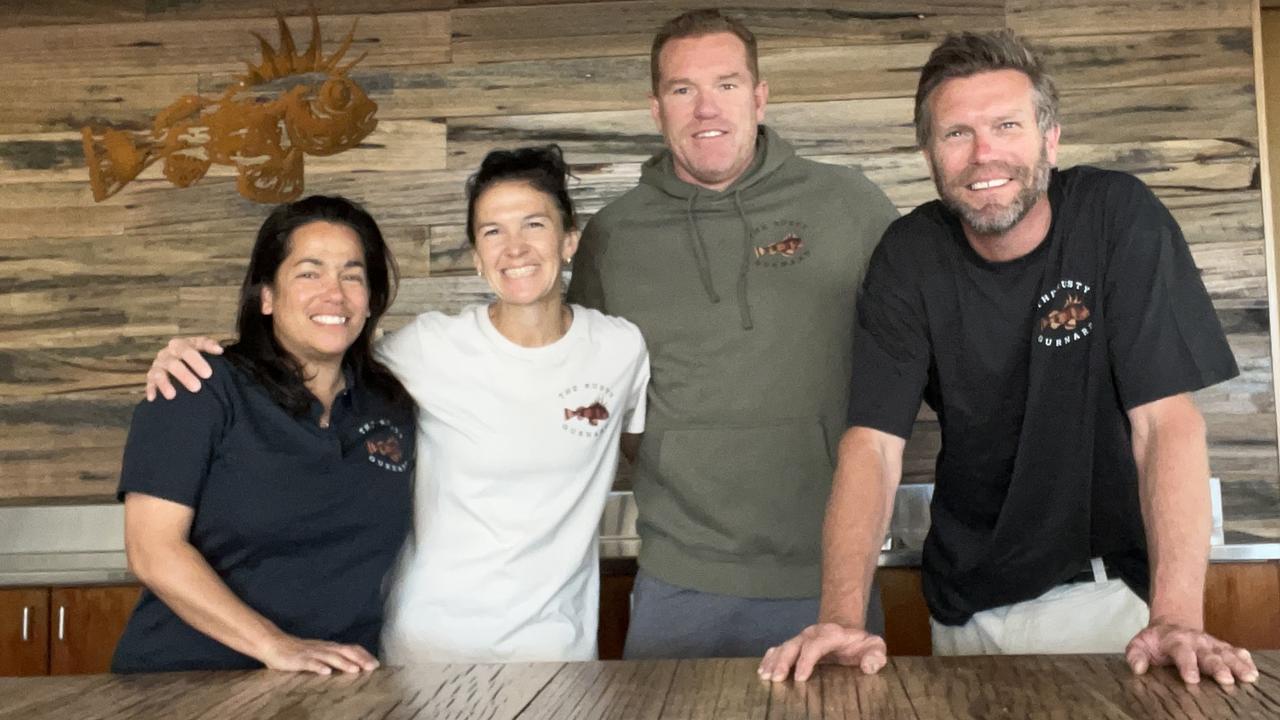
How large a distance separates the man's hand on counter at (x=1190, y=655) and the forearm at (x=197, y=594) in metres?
0.93

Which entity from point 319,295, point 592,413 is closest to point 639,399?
point 592,413

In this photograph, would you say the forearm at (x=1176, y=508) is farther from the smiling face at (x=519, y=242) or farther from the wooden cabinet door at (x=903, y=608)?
the wooden cabinet door at (x=903, y=608)

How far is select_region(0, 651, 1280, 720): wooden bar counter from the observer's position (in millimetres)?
1173

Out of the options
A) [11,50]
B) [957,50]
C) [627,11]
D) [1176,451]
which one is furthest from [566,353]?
[11,50]

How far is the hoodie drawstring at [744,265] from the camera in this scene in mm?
2029

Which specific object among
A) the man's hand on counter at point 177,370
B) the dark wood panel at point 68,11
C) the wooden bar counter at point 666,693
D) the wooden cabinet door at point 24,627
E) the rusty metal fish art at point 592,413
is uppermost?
the dark wood panel at point 68,11

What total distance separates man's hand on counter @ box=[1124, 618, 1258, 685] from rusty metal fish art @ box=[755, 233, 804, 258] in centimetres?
86

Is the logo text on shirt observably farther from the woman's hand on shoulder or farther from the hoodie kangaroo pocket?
the woman's hand on shoulder

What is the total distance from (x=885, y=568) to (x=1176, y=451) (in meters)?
0.98

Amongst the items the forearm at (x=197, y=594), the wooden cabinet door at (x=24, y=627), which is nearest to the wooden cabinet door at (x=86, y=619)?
the wooden cabinet door at (x=24, y=627)

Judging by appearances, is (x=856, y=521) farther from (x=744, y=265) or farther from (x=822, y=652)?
(x=744, y=265)

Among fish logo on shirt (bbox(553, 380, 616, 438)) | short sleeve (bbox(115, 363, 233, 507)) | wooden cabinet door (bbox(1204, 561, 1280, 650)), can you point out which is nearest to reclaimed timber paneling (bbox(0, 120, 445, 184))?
fish logo on shirt (bbox(553, 380, 616, 438))

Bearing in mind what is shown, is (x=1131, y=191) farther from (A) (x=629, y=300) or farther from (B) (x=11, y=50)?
(B) (x=11, y=50)

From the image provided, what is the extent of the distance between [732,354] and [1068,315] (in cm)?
52
